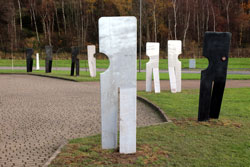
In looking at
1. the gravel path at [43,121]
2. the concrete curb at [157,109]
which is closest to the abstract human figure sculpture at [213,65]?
the concrete curb at [157,109]

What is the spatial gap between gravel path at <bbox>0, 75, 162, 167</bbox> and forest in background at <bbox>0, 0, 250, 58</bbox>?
1579 inches

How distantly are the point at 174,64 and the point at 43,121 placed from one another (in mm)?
7046

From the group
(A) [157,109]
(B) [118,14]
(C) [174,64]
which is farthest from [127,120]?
(B) [118,14]

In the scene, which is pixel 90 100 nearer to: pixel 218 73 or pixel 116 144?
pixel 218 73

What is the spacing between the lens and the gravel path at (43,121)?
587 centimetres

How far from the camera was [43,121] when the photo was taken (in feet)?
28.1

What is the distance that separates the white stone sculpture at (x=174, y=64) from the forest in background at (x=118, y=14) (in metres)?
37.4

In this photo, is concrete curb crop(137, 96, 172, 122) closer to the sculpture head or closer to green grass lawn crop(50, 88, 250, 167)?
green grass lawn crop(50, 88, 250, 167)

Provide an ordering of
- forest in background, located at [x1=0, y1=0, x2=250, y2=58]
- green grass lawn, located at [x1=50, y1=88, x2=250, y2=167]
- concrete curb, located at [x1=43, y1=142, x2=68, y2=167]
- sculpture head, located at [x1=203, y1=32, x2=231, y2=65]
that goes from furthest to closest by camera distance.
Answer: forest in background, located at [x1=0, y1=0, x2=250, y2=58] < sculpture head, located at [x1=203, y1=32, x2=231, y2=65] < green grass lawn, located at [x1=50, y1=88, x2=250, y2=167] < concrete curb, located at [x1=43, y1=142, x2=68, y2=167]

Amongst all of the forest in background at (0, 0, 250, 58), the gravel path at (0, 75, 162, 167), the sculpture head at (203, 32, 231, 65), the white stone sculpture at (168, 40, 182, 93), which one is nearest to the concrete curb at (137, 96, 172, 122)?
the gravel path at (0, 75, 162, 167)

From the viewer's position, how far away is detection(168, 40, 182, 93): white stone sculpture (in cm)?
1373

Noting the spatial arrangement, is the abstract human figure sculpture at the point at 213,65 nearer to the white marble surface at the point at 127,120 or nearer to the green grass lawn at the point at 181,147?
the green grass lawn at the point at 181,147

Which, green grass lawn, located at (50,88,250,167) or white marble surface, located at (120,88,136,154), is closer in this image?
green grass lawn, located at (50,88,250,167)

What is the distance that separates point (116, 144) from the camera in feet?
19.2
